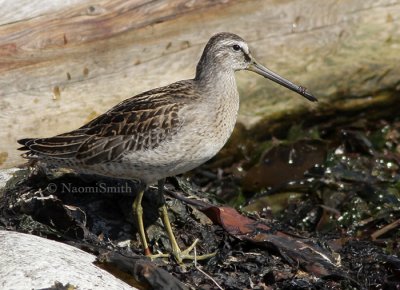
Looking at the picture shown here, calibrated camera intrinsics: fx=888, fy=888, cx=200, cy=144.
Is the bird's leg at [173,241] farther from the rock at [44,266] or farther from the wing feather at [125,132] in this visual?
the rock at [44,266]

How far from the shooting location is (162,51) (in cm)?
556

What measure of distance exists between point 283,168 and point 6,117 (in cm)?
176

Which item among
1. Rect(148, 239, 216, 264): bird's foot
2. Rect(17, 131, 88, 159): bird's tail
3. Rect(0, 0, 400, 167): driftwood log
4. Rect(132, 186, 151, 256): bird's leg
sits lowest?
Rect(148, 239, 216, 264): bird's foot

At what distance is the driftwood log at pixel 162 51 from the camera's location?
5246 millimetres

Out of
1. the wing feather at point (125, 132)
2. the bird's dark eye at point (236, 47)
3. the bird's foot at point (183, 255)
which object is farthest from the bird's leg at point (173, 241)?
the bird's dark eye at point (236, 47)

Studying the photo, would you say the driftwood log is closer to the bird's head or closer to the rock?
the bird's head

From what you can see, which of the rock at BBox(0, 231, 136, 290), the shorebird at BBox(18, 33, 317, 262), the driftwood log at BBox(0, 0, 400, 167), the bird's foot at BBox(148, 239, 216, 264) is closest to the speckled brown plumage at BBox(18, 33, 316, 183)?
the shorebird at BBox(18, 33, 317, 262)

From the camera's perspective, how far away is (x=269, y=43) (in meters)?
5.76

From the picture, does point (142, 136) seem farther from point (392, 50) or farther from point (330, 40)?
point (392, 50)

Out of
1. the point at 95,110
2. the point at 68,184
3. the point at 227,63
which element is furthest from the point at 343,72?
the point at 68,184

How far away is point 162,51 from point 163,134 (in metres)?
1.13

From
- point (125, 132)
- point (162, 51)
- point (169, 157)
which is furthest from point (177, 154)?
point (162, 51)

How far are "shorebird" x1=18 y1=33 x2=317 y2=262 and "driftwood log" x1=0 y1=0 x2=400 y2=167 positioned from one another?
21.0 inches

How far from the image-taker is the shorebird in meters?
4.57
